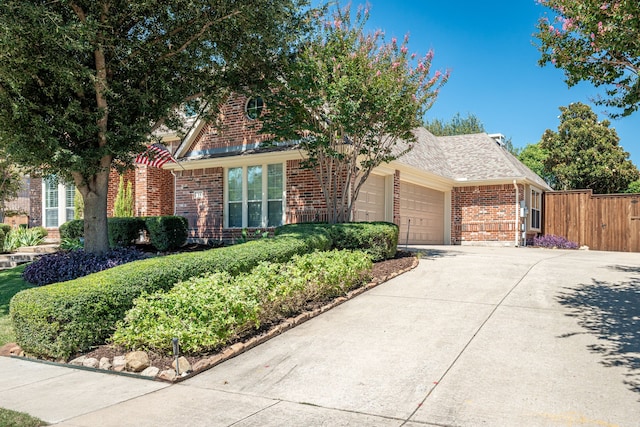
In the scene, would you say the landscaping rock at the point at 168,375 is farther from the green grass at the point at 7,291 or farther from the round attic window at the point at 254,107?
the round attic window at the point at 254,107

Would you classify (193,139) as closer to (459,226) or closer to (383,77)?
(383,77)

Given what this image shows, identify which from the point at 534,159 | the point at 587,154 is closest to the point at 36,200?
the point at 587,154

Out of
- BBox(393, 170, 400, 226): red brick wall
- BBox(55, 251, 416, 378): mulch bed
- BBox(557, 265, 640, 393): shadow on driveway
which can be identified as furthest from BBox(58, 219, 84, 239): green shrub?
BBox(557, 265, 640, 393): shadow on driveway

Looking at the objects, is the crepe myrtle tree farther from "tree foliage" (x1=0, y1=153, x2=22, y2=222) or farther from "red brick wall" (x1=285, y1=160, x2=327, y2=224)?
"tree foliage" (x1=0, y1=153, x2=22, y2=222)

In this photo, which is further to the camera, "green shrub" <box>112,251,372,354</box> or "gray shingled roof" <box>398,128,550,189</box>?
→ "gray shingled roof" <box>398,128,550,189</box>

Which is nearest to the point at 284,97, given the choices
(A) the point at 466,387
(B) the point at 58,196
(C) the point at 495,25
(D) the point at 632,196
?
(C) the point at 495,25

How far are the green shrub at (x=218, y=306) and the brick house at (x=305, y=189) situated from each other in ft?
19.7

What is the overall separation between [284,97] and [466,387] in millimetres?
9036

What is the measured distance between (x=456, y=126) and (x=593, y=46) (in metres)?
36.4

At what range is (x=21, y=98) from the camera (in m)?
8.90

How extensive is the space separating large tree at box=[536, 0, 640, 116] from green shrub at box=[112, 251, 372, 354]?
5.37m

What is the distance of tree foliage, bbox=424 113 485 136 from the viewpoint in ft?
137

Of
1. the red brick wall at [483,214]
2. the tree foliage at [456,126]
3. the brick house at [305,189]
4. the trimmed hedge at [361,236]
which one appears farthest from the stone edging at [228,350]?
the tree foliage at [456,126]

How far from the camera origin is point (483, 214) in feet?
65.1
